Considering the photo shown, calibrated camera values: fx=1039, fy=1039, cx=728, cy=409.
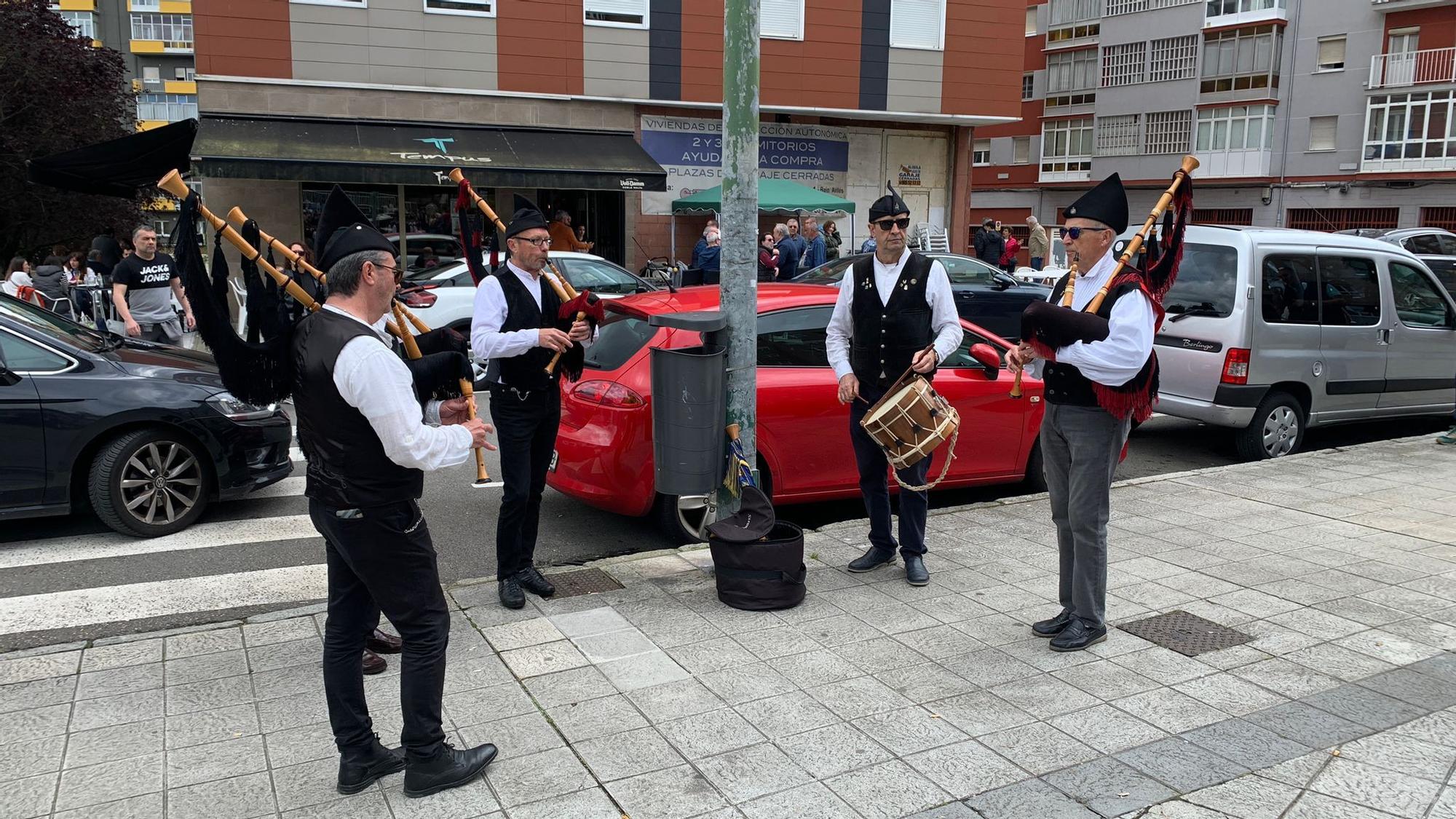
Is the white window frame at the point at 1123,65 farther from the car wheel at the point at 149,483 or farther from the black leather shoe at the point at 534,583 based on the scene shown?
the black leather shoe at the point at 534,583

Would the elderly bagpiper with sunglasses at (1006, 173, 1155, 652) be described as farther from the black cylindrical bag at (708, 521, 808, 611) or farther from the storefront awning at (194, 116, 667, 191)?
the storefront awning at (194, 116, 667, 191)

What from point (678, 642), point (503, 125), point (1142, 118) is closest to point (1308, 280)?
point (678, 642)

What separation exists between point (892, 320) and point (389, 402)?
2990 millimetres

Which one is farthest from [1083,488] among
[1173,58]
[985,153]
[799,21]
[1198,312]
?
[985,153]

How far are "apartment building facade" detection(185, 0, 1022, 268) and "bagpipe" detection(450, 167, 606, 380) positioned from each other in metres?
12.1

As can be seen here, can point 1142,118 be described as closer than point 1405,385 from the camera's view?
No

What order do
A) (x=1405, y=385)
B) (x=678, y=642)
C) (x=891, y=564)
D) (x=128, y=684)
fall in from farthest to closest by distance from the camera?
(x=1405, y=385) < (x=891, y=564) < (x=678, y=642) < (x=128, y=684)

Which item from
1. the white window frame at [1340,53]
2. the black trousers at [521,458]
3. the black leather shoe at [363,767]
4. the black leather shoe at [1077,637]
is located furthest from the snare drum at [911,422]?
the white window frame at [1340,53]

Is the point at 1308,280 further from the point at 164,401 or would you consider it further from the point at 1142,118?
the point at 1142,118

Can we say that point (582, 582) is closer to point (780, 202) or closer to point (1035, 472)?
point (1035, 472)

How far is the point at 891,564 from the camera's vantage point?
5801mm

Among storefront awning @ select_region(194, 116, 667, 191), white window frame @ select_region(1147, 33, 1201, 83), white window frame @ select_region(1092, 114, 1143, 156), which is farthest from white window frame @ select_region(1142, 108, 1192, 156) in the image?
storefront awning @ select_region(194, 116, 667, 191)

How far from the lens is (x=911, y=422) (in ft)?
16.8

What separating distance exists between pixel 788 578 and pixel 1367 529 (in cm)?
410
